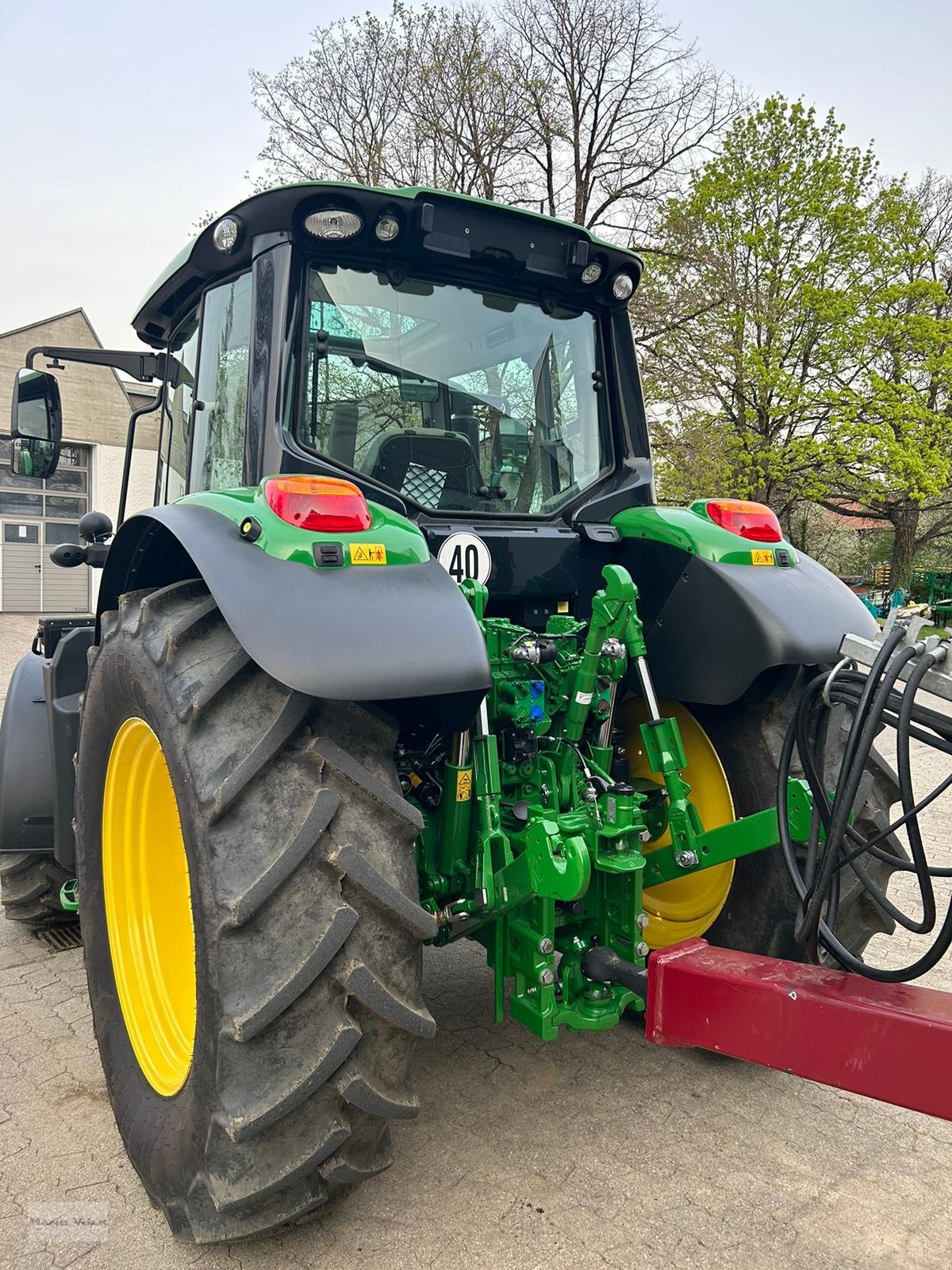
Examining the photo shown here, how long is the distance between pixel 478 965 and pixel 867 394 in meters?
19.0

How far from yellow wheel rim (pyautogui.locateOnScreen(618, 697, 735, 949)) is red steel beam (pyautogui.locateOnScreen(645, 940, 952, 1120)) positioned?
32.1 inches

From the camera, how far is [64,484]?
22359mm

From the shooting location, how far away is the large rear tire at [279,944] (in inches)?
69.7

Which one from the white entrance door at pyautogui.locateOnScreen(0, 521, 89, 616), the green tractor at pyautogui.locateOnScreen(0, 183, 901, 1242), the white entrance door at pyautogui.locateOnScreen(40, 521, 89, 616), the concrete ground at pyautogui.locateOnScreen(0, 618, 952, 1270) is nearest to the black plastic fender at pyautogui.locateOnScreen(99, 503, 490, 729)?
the green tractor at pyautogui.locateOnScreen(0, 183, 901, 1242)

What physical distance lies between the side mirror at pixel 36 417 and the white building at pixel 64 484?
60.0 ft

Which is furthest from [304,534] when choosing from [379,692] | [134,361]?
[134,361]

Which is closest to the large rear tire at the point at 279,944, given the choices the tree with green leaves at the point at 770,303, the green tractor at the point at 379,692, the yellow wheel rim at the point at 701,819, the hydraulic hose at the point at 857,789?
the green tractor at the point at 379,692

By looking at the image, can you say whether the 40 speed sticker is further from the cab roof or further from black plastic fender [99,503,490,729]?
the cab roof

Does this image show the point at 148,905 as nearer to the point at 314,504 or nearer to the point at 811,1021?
the point at 314,504

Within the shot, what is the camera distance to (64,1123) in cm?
252

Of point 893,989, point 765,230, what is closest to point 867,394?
point 765,230

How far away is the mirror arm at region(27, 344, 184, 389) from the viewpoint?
3.44m

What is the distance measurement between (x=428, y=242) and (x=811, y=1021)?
218 centimetres

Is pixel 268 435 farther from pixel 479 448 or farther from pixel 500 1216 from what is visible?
pixel 500 1216
